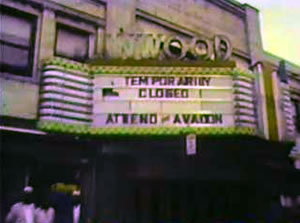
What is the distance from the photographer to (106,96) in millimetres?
9617

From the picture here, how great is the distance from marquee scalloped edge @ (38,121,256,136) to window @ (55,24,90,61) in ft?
7.51

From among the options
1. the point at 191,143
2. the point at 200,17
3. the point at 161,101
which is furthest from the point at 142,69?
the point at 200,17

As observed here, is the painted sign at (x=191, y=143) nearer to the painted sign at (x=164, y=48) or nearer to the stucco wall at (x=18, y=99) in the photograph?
the painted sign at (x=164, y=48)

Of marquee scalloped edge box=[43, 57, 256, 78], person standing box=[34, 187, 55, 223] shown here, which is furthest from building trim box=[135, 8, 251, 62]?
person standing box=[34, 187, 55, 223]

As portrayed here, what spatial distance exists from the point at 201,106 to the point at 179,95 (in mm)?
582

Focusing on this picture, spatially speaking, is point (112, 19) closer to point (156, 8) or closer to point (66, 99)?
point (156, 8)

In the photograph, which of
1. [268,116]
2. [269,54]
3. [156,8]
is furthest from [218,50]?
[269,54]

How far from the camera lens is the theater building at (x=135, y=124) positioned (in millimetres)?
9195

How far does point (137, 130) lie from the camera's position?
9.38m

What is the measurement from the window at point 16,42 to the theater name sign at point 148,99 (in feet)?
2.66

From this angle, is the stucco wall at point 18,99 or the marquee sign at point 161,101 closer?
the stucco wall at point 18,99

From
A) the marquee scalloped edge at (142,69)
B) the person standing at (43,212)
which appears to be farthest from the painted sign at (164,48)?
the person standing at (43,212)

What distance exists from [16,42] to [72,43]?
1534 millimetres

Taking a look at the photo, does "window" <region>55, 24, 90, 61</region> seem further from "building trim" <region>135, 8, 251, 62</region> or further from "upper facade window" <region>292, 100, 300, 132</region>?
"upper facade window" <region>292, 100, 300, 132</region>
